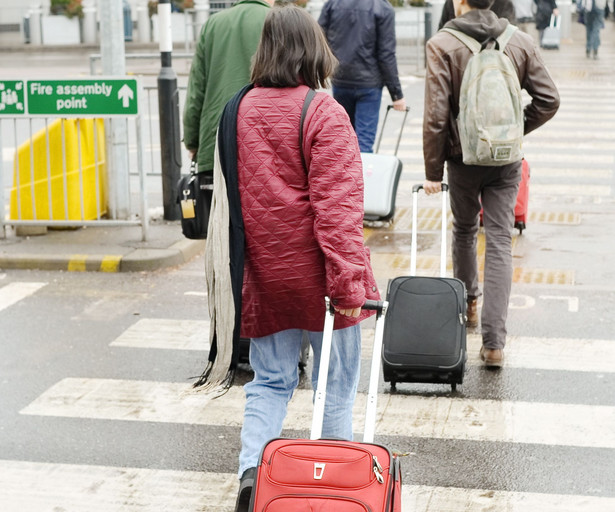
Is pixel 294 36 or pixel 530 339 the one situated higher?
pixel 294 36

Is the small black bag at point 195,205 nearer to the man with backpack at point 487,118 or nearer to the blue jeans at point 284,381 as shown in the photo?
the man with backpack at point 487,118

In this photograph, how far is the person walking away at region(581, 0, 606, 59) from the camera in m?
25.0

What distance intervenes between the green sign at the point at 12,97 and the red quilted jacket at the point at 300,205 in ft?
17.1

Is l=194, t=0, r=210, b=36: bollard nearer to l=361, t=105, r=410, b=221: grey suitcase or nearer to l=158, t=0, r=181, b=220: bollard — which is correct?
l=158, t=0, r=181, b=220: bollard

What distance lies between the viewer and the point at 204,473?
15.6ft

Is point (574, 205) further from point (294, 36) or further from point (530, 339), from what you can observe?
point (294, 36)

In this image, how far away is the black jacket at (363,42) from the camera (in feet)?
31.4

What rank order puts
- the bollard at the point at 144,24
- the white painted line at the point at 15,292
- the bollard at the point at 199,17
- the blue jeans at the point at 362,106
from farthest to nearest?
1. the bollard at the point at 144,24
2. the bollard at the point at 199,17
3. the blue jeans at the point at 362,106
4. the white painted line at the point at 15,292

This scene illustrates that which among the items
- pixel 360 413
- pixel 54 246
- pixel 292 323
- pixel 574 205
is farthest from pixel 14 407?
pixel 574 205

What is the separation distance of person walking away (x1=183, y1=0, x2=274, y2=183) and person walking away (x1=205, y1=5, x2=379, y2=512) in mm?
1992

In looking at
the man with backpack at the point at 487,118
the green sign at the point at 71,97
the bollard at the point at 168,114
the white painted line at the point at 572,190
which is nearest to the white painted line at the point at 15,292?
the green sign at the point at 71,97

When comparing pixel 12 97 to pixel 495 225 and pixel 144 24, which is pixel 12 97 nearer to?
pixel 495 225

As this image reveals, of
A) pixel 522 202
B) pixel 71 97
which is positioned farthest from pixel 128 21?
pixel 522 202

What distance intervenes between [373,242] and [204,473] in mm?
4488
